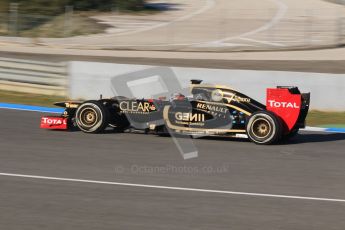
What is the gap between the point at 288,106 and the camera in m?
12.9

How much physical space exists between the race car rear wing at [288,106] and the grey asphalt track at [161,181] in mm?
446

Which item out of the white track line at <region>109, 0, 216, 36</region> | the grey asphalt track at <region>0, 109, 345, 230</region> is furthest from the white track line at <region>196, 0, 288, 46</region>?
the grey asphalt track at <region>0, 109, 345, 230</region>

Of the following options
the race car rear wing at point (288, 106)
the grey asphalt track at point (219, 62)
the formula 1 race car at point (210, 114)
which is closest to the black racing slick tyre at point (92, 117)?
the formula 1 race car at point (210, 114)

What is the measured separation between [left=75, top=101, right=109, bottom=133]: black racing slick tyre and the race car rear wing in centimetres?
295

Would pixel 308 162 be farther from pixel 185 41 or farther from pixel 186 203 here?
pixel 185 41

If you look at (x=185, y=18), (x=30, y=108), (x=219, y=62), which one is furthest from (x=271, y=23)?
(x=30, y=108)

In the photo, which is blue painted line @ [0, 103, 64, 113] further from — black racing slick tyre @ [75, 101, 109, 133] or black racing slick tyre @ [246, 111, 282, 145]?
black racing slick tyre @ [246, 111, 282, 145]

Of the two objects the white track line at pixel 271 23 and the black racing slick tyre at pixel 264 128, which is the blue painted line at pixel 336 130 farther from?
the white track line at pixel 271 23

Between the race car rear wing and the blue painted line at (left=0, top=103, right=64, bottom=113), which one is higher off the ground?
the race car rear wing

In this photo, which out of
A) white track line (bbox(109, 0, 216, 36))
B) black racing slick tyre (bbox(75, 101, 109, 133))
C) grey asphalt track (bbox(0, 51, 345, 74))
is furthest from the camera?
white track line (bbox(109, 0, 216, 36))

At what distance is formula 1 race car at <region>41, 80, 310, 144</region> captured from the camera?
1289 centimetres

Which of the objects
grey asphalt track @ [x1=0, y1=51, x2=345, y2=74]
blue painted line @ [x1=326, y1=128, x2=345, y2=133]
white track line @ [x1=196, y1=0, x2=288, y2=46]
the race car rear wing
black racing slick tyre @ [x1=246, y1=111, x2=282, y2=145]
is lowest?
blue painted line @ [x1=326, y1=128, x2=345, y2=133]

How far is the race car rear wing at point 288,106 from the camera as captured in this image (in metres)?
12.9

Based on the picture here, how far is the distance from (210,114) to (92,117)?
2.20 m
